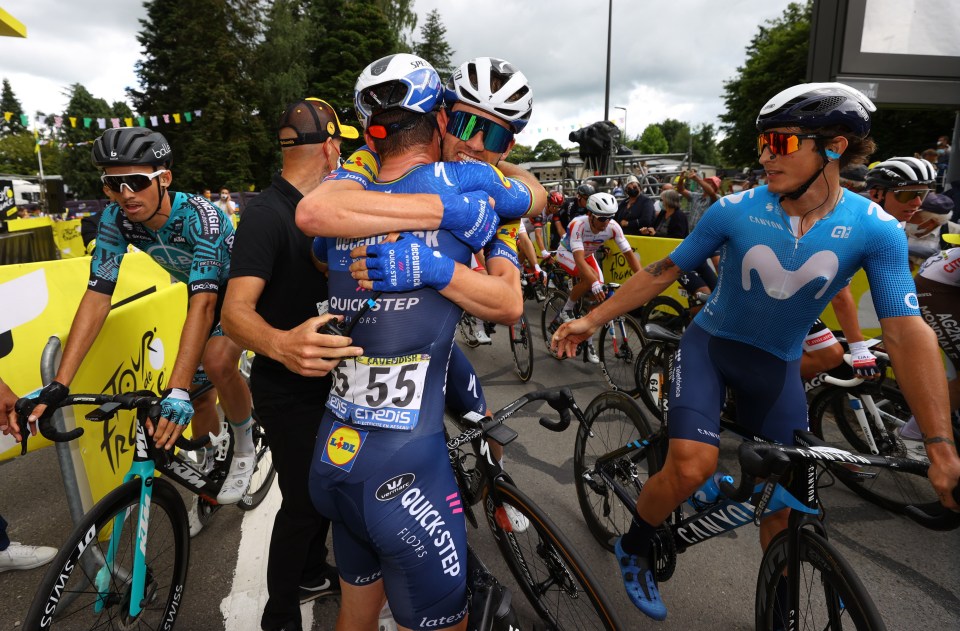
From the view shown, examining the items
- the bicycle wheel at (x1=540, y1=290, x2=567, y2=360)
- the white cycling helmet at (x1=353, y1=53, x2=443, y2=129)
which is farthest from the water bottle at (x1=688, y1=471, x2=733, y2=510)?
the bicycle wheel at (x1=540, y1=290, x2=567, y2=360)

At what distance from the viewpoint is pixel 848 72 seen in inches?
286

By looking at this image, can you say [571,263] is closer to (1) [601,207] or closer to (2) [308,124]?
(1) [601,207]

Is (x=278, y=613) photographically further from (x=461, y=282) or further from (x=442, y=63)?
(x=442, y=63)

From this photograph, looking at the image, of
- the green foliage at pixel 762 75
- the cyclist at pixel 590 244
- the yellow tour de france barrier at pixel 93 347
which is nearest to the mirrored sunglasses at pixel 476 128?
the yellow tour de france barrier at pixel 93 347

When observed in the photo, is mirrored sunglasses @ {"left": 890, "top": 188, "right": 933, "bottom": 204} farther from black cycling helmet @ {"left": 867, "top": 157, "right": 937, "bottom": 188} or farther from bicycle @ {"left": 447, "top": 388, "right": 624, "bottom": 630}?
bicycle @ {"left": 447, "top": 388, "right": 624, "bottom": 630}

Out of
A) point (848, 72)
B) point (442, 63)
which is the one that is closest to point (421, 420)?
point (848, 72)

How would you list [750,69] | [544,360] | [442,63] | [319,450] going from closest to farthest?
[319,450], [544,360], [750,69], [442,63]

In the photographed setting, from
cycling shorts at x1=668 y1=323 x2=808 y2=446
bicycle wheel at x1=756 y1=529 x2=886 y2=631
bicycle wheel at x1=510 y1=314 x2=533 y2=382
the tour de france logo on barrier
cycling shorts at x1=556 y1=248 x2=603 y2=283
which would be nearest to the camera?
bicycle wheel at x1=756 y1=529 x2=886 y2=631

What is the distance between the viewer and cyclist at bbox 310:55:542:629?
59.5 inches

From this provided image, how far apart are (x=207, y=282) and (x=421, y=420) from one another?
4.96ft

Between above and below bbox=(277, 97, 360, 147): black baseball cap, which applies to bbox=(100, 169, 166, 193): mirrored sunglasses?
below

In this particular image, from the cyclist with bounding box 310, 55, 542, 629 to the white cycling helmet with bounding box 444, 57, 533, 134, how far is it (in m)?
0.40

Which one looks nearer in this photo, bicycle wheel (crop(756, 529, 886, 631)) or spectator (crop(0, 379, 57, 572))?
bicycle wheel (crop(756, 529, 886, 631))

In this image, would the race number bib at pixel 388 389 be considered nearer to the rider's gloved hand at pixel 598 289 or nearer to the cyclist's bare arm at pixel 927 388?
the cyclist's bare arm at pixel 927 388
